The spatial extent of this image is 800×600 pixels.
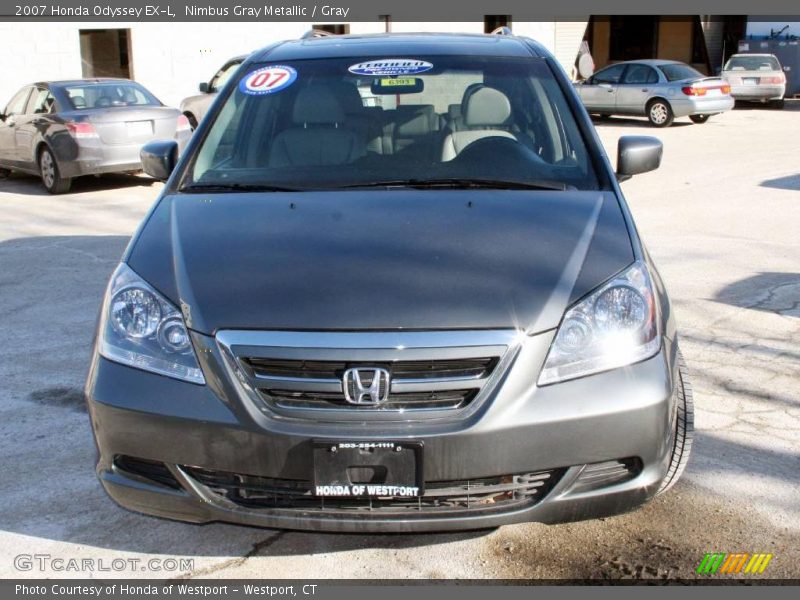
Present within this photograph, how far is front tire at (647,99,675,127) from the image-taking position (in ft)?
71.6

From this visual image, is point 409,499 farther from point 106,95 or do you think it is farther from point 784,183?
point 106,95

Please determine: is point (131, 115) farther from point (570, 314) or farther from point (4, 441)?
point (570, 314)

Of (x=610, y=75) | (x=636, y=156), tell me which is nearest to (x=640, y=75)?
(x=610, y=75)

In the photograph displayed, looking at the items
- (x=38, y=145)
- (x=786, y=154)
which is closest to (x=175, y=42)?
(x=38, y=145)

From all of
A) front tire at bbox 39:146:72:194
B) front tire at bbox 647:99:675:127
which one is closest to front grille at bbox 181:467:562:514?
front tire at bbox 39:146:72:194

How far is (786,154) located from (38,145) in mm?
11509

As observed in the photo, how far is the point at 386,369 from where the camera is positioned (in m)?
2.96

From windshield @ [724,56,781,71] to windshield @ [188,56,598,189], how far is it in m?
23.3

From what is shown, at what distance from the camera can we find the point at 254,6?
21.7 metres

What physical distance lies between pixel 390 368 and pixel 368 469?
1.01 feet

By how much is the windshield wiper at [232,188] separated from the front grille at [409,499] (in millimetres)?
1363

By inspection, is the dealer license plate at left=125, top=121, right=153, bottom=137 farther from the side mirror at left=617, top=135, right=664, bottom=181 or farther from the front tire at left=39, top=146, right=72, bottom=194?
the side mirror at left=617, top=135, right=664, bottom=181

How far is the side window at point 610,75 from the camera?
910 inches

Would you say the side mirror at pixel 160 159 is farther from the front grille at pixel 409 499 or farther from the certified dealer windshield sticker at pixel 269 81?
the front grille at pixel 409 499
